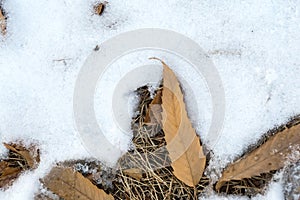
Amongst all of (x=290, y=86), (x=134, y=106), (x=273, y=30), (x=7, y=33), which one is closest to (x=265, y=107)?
(x=290, y=86)

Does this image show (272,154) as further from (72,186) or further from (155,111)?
(72,186)

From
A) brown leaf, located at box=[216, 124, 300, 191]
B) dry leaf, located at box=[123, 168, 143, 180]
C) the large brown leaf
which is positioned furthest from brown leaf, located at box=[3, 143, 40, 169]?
brown leaf, located at box=[216, 124, 300, 191]

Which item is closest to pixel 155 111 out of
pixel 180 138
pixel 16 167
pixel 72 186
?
pixel 180 138

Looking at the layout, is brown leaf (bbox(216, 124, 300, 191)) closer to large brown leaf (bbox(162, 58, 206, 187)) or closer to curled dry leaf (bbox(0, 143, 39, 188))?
large brown leaf (bbox(162, 58, 206, 187))

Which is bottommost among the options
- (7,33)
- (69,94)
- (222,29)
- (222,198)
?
(222,198)

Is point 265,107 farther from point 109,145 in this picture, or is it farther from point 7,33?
point 7,33

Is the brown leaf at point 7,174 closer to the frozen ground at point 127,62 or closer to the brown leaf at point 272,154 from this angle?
the frozen ground at point 127,62

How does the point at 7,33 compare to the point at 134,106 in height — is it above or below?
above

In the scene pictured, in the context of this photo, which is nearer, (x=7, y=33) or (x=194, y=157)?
(x=194, y=157)
